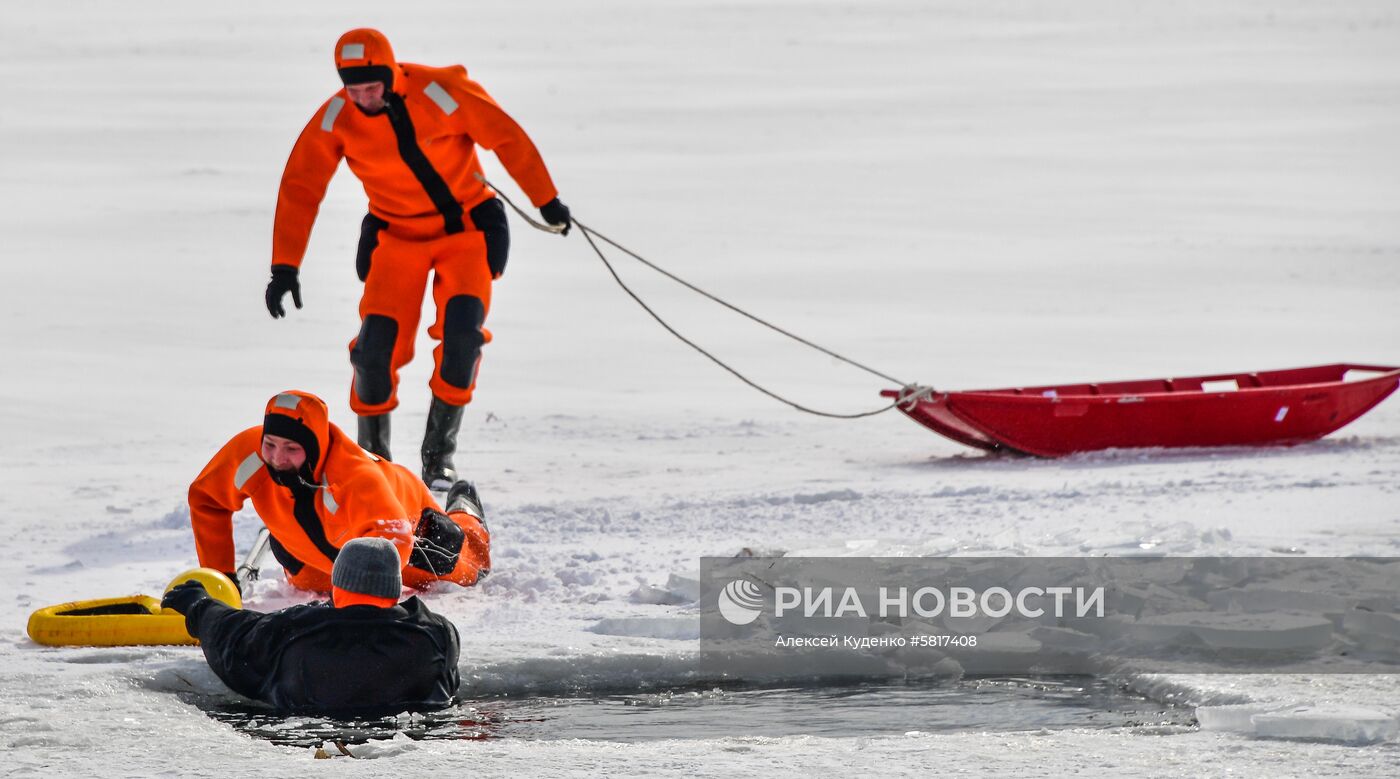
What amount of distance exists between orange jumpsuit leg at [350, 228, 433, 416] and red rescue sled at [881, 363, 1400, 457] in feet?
6.31

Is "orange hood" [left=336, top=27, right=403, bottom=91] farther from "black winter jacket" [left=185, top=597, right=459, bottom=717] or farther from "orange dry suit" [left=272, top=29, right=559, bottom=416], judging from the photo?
"black winter jacket" [left=185, top=597, right=459, bottom=717]

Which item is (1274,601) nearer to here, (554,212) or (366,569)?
(366,569)

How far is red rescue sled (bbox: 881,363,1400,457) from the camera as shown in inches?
291

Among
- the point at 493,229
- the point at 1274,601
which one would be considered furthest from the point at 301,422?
the point at 1274,601

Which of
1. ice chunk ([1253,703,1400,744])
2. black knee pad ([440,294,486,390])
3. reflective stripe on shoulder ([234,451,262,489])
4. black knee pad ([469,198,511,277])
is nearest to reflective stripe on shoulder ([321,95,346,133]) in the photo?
black knee pad ([469,198,511,277])

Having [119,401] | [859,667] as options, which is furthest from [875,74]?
[859,667]

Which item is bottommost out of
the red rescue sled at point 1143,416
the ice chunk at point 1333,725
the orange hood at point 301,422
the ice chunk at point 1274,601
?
the ice chunk at point 1333,725

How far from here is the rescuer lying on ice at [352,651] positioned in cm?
423

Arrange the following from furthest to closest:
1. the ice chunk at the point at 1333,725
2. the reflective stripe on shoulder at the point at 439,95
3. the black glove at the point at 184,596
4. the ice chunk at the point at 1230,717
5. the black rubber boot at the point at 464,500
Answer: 1. the reflective stripe on shoulder at the point at 439,95
2. the black rubber boot at the point at 464,500
3. the black glove at the point at 184,596
4. the ice chunk at the point at 1230,717
5. the ice chunk at the point at 1333,725

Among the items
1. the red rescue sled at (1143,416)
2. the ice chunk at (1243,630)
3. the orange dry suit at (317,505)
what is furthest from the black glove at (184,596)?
the red rescue sled at (1143,416)

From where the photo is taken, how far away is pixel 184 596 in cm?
461

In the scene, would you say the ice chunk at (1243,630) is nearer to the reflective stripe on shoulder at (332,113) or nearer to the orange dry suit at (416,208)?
the orange dry suit at (416,208)

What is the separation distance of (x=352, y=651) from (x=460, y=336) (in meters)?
2.21

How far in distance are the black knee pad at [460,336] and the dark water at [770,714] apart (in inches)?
80.6
